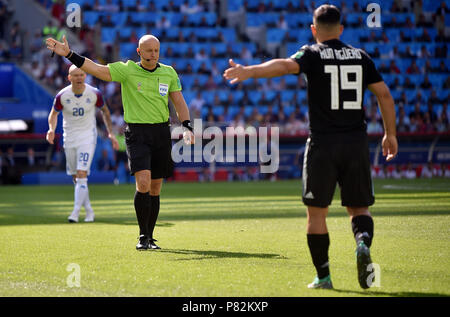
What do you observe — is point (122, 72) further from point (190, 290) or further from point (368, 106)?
point (368, 106)

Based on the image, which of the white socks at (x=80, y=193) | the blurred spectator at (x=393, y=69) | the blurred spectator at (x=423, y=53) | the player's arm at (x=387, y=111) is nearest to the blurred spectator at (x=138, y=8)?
the blurred spectator at (x=393, y=69)

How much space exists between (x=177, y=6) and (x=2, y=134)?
1325 cm

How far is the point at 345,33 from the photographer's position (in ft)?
124

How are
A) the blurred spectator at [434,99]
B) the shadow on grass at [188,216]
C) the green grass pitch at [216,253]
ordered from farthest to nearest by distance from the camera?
the blurred spectator at [434,99] < the shadow on grass at [188,216] < the green grass pitch at [216,253]

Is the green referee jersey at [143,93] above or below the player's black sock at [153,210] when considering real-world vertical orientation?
above

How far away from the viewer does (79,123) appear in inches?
522

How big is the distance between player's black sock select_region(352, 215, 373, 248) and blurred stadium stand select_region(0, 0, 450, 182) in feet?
81.2

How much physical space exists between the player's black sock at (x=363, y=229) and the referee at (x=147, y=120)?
329 centimetres

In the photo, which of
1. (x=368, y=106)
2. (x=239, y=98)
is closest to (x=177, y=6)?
(x=239, y=98)

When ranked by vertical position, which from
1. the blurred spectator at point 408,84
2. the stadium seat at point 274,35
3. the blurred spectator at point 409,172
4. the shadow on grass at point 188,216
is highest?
the stadium seat at point 274,35

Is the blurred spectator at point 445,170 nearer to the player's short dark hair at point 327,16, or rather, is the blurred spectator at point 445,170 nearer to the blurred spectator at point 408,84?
the blurred spectator at point 408,84

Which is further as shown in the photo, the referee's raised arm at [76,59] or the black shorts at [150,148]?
the black shorts at [150,148]

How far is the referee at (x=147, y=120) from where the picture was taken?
345 inches

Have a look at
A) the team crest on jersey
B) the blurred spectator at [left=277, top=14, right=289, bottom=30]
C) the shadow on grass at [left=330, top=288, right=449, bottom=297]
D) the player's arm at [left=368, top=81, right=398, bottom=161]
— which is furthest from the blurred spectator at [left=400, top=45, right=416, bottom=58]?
the shadow on grass at [left=330, top=288, right=449, bottom=297]
